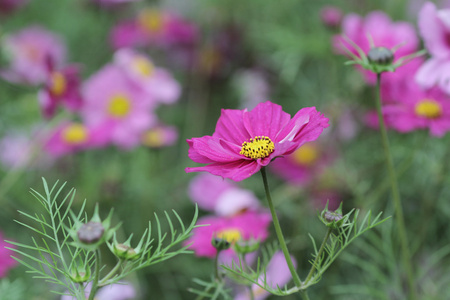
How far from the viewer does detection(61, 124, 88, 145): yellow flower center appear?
35.0 inches

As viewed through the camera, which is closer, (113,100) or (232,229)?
(232,229)

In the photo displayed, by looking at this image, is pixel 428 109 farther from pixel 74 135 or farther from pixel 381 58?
pixel 74 135

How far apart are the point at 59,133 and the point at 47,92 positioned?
0.63 feet

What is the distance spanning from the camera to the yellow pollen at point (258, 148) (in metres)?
0.42

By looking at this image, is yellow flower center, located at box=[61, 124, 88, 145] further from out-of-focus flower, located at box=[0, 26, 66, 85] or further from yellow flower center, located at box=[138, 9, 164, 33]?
yellow flower center, located at box=[138, 9, 164, 33]

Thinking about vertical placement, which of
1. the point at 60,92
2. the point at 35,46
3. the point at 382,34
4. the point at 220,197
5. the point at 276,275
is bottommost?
the point at 276,275

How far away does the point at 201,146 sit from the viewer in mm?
418

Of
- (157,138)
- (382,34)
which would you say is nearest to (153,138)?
(157,138)

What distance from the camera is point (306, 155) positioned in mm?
1018

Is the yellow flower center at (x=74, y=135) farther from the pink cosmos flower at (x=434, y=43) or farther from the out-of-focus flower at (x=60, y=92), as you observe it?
the pink cosmos flower at (x=434, y=43)

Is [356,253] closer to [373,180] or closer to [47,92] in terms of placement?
[373,180]

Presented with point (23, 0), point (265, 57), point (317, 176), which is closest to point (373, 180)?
point (317, 176)

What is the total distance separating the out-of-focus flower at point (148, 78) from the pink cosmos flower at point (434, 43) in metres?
0.45

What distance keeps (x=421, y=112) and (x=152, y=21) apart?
2.44 ft
